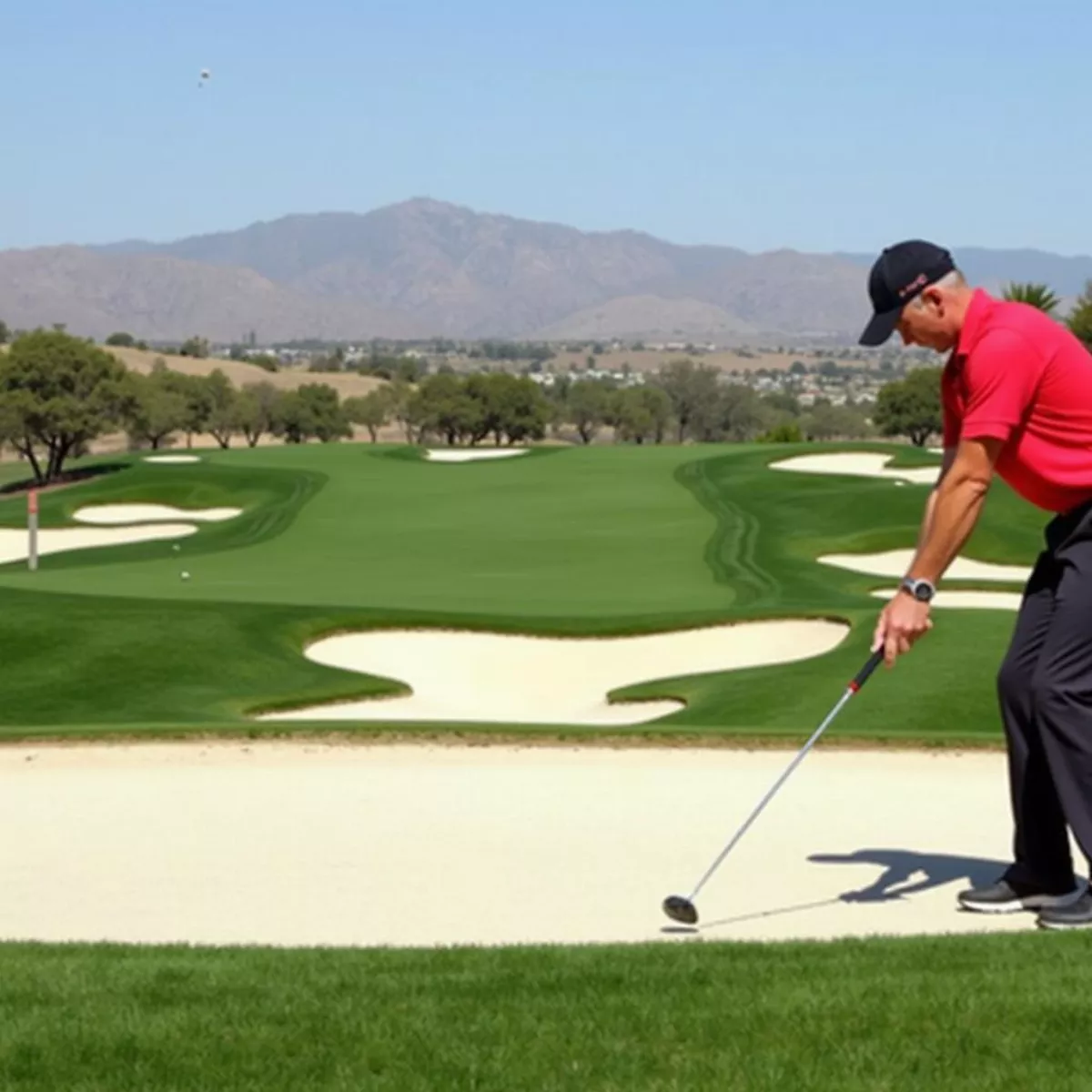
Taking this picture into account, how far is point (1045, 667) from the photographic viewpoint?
812 cm

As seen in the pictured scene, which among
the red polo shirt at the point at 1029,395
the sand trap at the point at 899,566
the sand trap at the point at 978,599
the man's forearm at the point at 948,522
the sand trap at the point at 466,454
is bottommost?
the sand trap at the point at 899,566

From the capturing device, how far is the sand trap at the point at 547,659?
23.4 metres

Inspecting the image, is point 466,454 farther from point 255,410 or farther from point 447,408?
point 255,410

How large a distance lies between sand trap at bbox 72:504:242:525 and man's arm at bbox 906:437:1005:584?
42.4m

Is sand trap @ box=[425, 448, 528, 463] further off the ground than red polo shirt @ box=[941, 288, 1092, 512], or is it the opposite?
red polo shirt @ box=[941, 288, 1092, 512]

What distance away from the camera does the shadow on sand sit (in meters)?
8.91

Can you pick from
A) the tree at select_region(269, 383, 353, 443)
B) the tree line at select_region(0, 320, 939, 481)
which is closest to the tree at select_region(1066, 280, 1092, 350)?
the tree line at select_region(0, 320, 939, 481)

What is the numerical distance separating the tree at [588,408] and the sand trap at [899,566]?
106278mm

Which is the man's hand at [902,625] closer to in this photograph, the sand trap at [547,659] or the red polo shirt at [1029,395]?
the red polo shirt at [1029,395]

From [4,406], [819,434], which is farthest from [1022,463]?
[819,434]

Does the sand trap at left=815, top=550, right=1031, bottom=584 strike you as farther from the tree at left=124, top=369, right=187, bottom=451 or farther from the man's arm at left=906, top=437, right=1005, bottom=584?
the tree at left=124, top=369, right=187, bottom=451

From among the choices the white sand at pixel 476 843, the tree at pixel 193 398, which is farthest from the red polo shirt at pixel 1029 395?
the tree at pixel 193 398

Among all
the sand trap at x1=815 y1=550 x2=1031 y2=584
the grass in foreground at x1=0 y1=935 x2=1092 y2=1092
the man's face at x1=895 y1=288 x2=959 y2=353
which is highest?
the man's face at x1=895 y1=288 x2=959 y2=353

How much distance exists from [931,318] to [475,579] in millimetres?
26215
